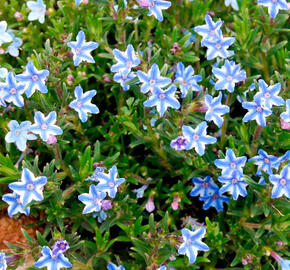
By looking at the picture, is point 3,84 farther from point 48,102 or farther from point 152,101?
point 152,101

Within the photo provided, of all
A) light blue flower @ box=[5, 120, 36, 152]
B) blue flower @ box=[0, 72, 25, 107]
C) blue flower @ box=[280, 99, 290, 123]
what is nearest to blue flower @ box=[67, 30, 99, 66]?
blue flower @ box=[0, 72, 25, 107]

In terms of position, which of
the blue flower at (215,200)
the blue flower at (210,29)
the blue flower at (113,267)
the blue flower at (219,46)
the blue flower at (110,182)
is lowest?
the blue flower at (113,267)

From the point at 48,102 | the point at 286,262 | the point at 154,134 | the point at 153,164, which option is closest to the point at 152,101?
the point at 154,134

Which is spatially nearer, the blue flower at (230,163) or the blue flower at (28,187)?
the blue flower at (28,187)

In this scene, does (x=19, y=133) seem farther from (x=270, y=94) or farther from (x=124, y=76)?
(x=270, y=94)

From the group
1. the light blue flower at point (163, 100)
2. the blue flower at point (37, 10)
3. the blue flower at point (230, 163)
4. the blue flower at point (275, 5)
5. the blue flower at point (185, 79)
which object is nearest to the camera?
the light blue flower at point (163, 100)

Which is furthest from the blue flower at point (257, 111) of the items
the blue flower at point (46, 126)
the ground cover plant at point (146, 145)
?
the blue flower at point (46, 126)

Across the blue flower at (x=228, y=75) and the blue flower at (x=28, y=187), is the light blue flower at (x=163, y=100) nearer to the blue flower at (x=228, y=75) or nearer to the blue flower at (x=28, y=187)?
the blue flower at (x=228, y=75)

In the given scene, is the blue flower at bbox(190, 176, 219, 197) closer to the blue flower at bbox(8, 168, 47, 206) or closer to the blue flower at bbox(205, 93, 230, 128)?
the blue flower at bbox(205, 93, 230, 128)
